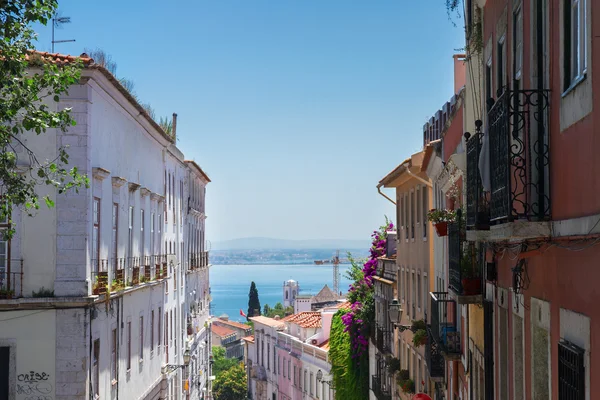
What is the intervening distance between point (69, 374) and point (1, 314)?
6.21 ft

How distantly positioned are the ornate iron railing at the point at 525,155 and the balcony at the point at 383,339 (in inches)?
974

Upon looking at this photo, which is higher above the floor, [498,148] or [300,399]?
[498,148]

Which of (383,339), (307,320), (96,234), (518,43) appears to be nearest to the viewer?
(518,43)

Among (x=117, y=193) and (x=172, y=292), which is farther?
(x=172, y=292)

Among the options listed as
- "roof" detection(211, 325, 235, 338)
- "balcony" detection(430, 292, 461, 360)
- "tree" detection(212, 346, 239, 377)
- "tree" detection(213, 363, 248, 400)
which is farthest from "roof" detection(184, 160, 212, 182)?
"roof" detection(211, 325, 235, 338)

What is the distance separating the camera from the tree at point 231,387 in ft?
299

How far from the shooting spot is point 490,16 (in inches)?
470

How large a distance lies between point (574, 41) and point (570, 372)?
2419mm

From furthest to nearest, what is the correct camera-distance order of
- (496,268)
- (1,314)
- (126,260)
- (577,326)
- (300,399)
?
(300,399) < (126,260) < (1,314) < (496,268) < (577,326)

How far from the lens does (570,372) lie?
23.0 feet

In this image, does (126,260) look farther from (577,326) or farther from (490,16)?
(577,326)

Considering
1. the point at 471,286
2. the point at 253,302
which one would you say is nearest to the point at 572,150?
the point at 471,286

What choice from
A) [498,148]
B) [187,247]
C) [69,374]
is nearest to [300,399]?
[187,247]

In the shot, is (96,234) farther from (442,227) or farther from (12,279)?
(442,227)
